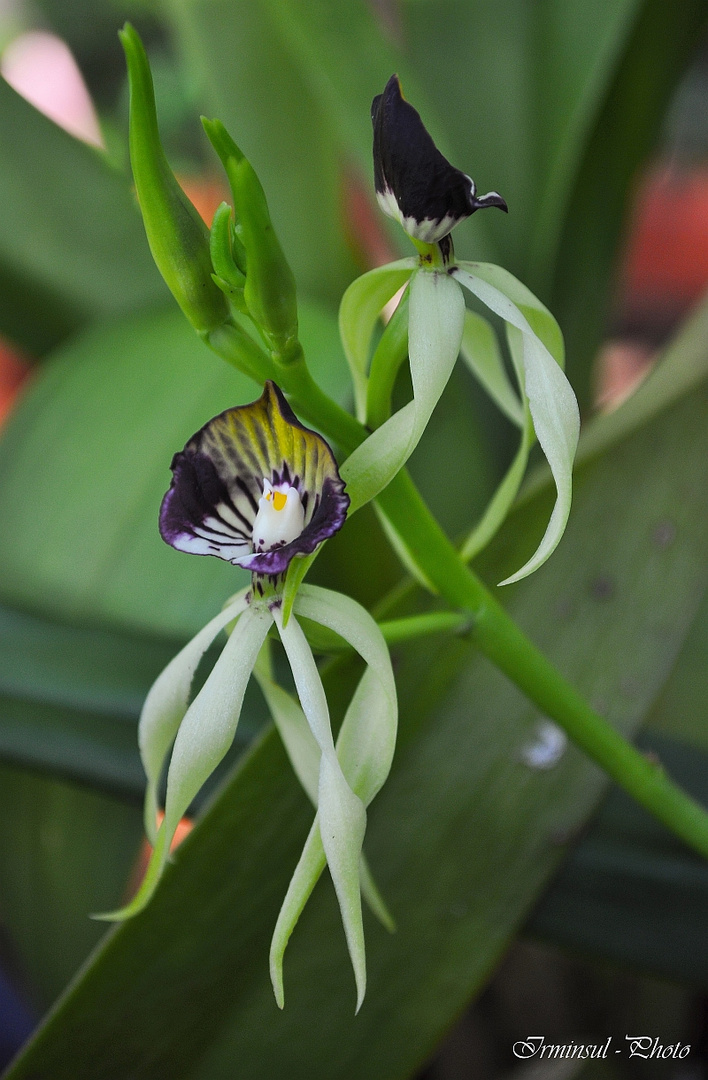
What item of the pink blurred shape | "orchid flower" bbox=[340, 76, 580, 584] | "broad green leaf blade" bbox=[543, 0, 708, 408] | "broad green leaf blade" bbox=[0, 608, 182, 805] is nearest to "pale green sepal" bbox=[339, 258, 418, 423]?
"orchid flower" bbox=[340, 76, 580, 584]

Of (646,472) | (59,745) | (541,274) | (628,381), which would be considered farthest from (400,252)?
(628,381)

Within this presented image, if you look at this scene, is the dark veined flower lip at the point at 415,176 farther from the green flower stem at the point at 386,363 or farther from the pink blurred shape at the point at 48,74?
the pink blurred shape at the point at 48,74

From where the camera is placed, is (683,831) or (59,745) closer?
(683,831)

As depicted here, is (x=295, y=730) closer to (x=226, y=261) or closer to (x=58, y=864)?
(x=226, y=261)

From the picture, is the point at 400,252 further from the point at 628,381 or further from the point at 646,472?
the point at 628,381

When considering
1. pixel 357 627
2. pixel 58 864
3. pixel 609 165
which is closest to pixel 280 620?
pixel 357 627

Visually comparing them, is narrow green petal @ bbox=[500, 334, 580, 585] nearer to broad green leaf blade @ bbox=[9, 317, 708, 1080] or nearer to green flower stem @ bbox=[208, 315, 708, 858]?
green flower stem @ bbox=[208, 315, 708, 858]

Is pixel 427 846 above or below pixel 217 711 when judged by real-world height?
below
